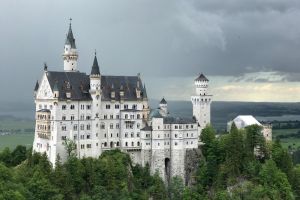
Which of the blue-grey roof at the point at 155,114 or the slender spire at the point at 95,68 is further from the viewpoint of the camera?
the blue-grey roof at the point at 155,114

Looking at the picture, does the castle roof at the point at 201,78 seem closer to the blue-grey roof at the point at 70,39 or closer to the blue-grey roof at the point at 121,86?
the blue-grey roof at the point at 121,86

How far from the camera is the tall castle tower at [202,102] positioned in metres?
137

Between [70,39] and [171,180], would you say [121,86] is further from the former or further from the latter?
[171,180]

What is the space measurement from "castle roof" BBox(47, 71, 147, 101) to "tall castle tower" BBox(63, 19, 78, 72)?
6555 mm

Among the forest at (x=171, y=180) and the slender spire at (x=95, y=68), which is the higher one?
the slender spire at (x=95, y=68)

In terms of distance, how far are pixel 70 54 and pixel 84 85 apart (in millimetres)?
10301

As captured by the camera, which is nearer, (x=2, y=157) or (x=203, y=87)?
(x=2, y=157)

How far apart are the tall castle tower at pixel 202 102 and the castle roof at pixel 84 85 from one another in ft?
52.0

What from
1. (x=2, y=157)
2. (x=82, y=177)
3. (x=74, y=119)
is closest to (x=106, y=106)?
(x=74, y=119)

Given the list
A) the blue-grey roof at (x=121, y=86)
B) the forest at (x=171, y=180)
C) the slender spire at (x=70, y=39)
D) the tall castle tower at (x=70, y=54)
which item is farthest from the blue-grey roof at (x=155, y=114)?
the slender spire at (x=70, y=39)

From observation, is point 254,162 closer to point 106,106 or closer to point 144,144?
point 144,144

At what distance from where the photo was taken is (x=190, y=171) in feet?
414

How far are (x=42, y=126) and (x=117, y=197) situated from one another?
22.2 m

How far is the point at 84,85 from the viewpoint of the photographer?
395 ft
